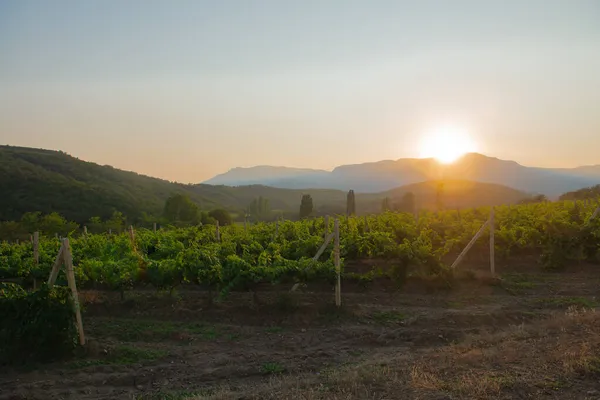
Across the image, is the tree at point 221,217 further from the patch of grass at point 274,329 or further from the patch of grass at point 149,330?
the patch of grass at point 274,329

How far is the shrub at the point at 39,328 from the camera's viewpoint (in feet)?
23.2

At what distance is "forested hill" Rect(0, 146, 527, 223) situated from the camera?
4588 cm

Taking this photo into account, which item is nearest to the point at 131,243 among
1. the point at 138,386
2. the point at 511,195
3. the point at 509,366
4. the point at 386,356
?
the point at 138,386

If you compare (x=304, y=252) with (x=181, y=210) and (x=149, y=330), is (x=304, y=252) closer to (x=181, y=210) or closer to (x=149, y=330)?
(x=149, y=330)

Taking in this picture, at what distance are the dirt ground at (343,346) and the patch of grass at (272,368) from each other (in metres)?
0.01

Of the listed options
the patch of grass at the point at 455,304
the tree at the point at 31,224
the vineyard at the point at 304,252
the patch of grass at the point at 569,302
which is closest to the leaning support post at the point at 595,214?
the vineyard at the point at 304,252

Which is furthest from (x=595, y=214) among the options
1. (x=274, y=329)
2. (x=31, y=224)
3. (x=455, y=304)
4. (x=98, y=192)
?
(x=98, y=192)

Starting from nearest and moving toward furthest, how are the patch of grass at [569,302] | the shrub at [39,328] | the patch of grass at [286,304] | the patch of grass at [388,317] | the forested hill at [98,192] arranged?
the shrub at [39,328], the patch of grass at [388,317], the patch of grass at [569,302], the patch of grass at [286,304], the forested hill at [98,192]

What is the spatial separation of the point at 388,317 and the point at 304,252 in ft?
12.0

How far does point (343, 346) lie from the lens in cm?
739

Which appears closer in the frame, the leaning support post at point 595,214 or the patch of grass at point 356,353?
the patch of grass at point 356,353

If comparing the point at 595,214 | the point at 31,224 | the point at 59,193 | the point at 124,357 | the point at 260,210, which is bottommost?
the point at 124,357

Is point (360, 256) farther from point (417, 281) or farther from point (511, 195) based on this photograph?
point (511, 195)

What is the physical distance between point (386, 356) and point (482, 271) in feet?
23.0
